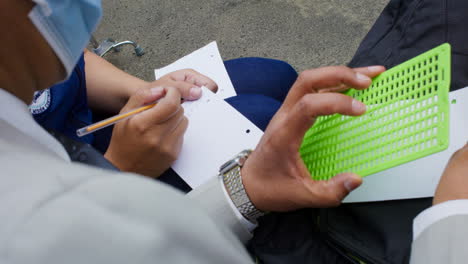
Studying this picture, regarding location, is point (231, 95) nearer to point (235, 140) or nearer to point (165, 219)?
point (235, 140)

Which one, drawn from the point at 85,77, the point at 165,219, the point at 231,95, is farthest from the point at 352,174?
the point at 85,77

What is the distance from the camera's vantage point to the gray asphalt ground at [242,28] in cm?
172

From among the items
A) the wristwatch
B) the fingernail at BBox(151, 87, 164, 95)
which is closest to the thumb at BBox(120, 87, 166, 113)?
the fingernail at BBox(151, 87, 164, 95)

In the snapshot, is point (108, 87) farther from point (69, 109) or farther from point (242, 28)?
point (242, 28)

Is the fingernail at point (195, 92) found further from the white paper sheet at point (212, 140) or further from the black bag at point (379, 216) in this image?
the black bag at point (379, 216)

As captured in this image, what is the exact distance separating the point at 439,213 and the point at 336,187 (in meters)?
0.14

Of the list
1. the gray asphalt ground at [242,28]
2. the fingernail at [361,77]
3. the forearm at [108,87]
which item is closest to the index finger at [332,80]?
the fingernail at [361,77]

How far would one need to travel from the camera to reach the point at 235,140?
892 mm

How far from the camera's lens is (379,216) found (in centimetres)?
63

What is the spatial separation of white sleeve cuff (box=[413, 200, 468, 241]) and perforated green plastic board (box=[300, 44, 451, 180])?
0.07 meters

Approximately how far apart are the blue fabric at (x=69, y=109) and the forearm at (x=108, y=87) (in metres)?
0.06

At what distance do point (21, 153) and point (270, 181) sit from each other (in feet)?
1.39

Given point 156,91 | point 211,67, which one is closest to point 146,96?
point 156,91

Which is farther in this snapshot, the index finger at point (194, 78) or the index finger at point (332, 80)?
the index finger at point (194, 78)
